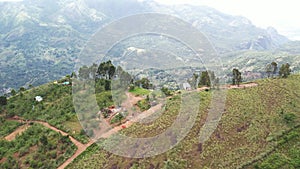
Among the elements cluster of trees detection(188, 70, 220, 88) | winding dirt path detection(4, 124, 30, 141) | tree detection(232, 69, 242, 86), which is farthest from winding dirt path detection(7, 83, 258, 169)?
cluster of trees detection(188, 70, 220, 88)

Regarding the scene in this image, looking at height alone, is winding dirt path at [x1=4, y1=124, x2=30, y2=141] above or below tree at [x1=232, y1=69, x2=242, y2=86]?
below

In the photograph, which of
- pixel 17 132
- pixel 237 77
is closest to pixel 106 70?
pixel 17 132

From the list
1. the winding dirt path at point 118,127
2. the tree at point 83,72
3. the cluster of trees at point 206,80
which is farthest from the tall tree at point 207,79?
the tree at point 83,72

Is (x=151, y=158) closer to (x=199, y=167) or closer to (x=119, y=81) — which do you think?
(x=199, y=167)

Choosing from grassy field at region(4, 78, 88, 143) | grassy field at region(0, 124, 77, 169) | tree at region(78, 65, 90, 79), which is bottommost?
grassy field at region(0, 124, 77, 169)

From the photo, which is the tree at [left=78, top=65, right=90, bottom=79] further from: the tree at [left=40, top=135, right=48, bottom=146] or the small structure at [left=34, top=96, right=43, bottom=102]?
the tree at [left=40, top=135, right=48, bottom=146]

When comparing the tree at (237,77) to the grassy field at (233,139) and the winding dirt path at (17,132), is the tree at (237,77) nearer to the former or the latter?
the grassy field at (233,139)

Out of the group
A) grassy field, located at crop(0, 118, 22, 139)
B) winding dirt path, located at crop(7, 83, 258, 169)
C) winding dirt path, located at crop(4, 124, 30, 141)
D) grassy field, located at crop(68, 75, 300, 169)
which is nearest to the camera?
grassy field, located at crop(68, 75, 300, 169)

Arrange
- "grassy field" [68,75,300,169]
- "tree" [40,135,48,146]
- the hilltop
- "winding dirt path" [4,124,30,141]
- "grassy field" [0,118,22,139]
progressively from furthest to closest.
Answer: "grassy field" [0,118,22,139] → "winding dirt path" [4,124,30,141] → "tree" [40,135,48,146] → the hilltop → "grassy field" [68,75,300,169]

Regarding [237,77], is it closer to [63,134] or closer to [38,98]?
[63,134]
